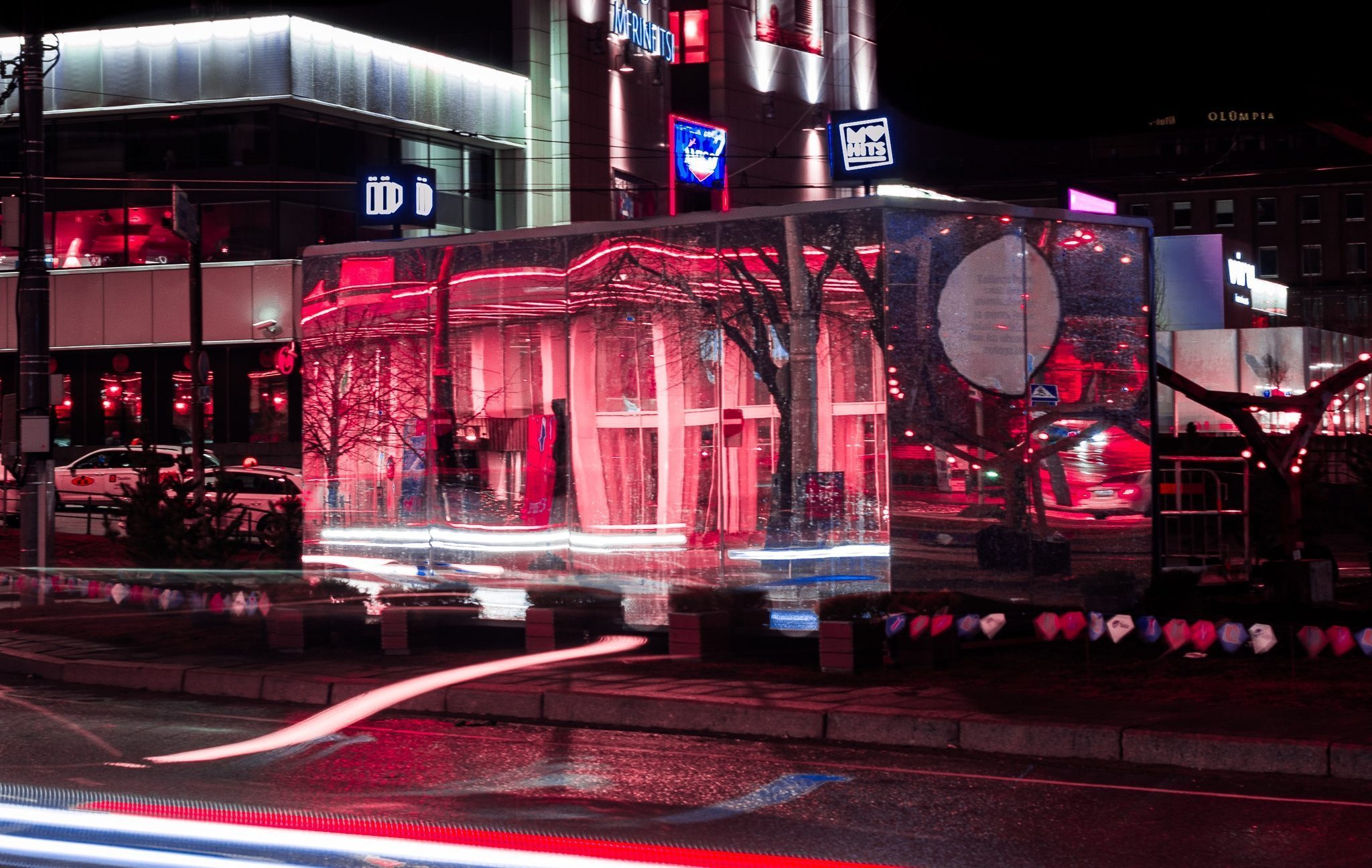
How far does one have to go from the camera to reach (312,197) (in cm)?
4356

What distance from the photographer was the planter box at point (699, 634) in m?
12.9

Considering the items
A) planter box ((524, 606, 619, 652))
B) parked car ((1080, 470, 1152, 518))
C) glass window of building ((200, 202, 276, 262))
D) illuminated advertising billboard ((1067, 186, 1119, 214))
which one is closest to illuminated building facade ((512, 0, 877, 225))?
glass window of building ((200, 202, 276, 262))

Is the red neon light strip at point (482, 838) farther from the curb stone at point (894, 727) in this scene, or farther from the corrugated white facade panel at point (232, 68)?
the corrugated white facade panel at point (232, 68)

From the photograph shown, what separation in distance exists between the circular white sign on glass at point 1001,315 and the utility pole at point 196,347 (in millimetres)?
12969

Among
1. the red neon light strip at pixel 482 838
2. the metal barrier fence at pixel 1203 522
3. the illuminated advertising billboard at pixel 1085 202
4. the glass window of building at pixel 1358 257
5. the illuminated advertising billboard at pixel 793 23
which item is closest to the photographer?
the red neon light strip at pixel 482 838

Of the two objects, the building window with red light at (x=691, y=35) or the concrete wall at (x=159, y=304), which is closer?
the concrete wall at (x=159, y=304)

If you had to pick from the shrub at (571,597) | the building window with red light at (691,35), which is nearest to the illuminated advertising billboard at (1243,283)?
the building window with red light at (691,35)

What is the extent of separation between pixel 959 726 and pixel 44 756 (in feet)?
18.4

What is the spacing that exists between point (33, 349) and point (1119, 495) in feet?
44.6

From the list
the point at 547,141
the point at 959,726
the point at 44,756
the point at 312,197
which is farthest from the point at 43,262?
the point at 547,141

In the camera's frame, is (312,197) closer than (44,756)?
No

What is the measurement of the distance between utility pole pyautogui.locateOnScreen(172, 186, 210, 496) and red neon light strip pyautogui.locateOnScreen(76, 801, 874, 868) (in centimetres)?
1605

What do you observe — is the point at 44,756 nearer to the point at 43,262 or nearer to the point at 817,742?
the point at 817,742

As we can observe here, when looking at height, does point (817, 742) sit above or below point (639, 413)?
below
